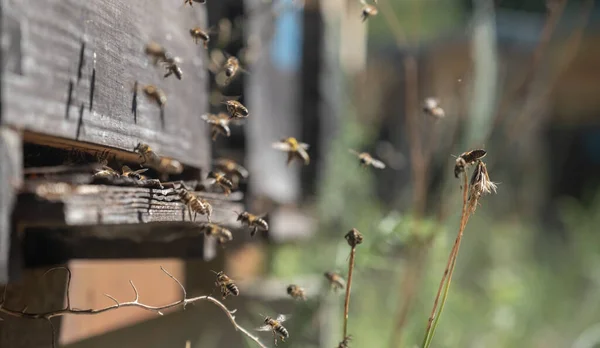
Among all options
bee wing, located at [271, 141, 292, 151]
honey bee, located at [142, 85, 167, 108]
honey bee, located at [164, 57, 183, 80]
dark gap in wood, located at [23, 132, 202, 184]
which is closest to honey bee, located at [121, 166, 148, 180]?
dark gap in wood, located at [23, 132, 202, 184]

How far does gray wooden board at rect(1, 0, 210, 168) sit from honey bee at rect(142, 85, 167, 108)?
0.01 metres

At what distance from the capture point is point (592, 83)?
711cm

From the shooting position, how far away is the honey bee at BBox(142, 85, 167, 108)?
1.24 metres

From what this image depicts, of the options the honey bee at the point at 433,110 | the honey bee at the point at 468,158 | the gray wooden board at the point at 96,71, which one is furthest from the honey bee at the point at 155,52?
the honey bee at the point at 433,110

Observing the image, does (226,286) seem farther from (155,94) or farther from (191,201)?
(155,94)

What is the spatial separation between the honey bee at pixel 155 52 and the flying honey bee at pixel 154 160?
183mm

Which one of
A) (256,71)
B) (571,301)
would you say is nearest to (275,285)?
(256,71)

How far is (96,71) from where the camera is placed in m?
1.03

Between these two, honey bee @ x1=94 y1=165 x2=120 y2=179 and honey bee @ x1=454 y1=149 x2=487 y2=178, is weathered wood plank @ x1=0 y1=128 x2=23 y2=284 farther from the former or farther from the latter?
honey bee @ x1=454 y1=149 x2=487 y2=178

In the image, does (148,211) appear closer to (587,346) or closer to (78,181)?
(78,181)

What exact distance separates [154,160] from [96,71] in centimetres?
27

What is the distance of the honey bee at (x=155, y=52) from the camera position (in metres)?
1.26

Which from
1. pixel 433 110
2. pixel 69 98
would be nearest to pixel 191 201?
pixel 69 98

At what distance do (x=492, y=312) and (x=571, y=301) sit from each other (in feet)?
6.39
